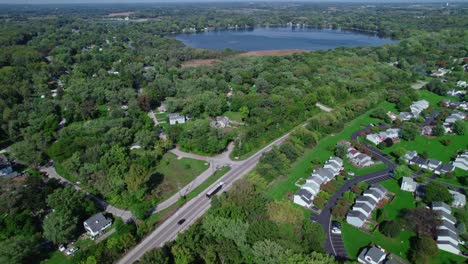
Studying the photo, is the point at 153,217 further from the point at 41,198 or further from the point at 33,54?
the point at 33,54

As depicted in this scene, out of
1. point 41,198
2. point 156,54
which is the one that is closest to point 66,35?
point 156,54

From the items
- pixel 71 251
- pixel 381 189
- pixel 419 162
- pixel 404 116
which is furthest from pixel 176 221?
pixel 404 116

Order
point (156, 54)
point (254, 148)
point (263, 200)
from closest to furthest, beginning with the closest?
point (263, 200) < point (254, 148) < point (156, 54)

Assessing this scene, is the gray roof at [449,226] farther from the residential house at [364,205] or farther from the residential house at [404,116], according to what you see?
the residential house at [404,116]

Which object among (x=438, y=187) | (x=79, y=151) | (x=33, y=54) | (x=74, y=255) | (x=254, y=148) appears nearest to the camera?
(x=74, y=255)

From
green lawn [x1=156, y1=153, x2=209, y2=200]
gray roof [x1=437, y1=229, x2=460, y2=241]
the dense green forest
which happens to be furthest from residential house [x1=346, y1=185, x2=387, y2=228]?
green lawn [x1=156, y1=153, x2=209, y2=200]

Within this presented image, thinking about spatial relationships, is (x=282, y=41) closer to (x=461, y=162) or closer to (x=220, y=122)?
(x=220, y=122)

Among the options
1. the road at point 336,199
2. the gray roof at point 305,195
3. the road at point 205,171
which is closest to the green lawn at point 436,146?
the road at point 336,199
